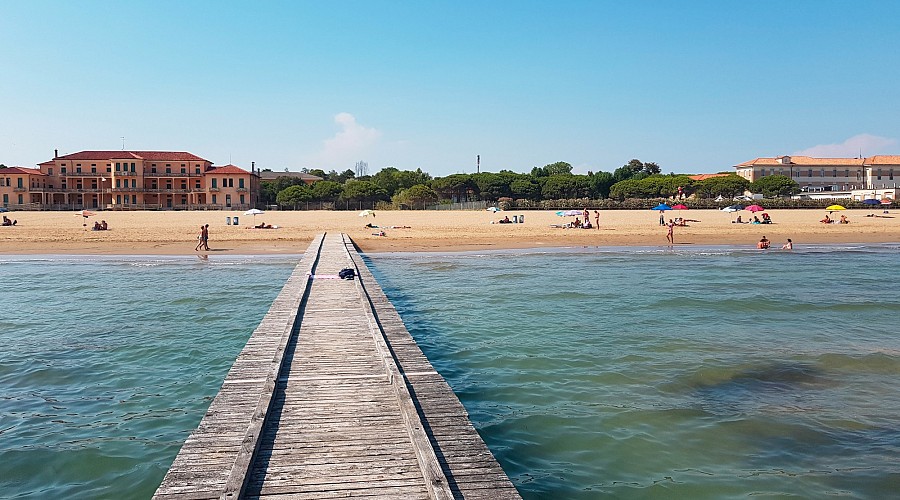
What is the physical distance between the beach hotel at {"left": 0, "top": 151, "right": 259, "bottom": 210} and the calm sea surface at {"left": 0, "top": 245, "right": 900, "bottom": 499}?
234 feet

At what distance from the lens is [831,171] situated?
115500mm

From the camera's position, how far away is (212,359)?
35.2 ft

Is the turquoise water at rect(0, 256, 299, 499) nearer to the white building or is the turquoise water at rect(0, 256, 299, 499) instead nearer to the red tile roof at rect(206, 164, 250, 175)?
the red tile roof at rect(206, 164, 250, 175)

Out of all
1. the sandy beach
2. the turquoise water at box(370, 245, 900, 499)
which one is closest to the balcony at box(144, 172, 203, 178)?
the sandy beach

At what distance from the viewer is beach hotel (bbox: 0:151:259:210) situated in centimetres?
8775

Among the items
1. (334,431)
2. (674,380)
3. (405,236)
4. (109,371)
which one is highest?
(405,236)

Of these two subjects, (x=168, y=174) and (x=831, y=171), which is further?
(x=831, y=171)

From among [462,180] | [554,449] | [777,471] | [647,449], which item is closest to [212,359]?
[554,449]

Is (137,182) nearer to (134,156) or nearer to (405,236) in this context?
(134,156)

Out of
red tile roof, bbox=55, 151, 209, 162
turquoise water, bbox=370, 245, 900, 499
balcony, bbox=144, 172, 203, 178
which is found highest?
red tile roof, bbox=55, 151, 209, 162

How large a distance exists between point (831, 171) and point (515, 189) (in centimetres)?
6104

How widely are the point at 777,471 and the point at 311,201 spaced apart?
83.1 metres

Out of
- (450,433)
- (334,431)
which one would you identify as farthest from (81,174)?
(450,433)

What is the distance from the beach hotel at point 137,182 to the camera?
87750mm
